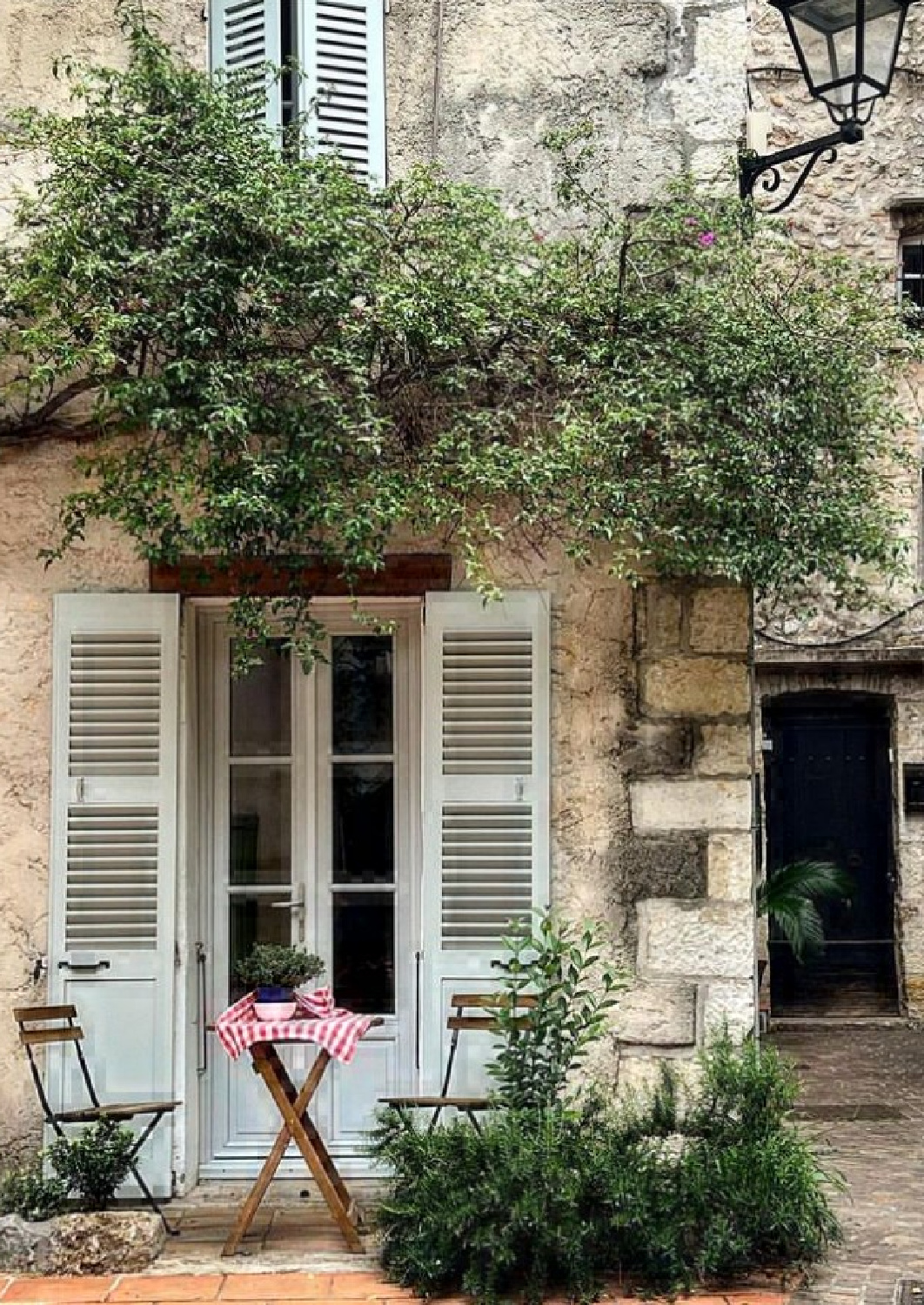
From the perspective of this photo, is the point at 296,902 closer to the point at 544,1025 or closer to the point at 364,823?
the point at 364,823

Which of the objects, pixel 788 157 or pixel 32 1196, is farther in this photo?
pixel 788 157

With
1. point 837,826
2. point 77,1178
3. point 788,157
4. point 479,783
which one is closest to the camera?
point 77,1178

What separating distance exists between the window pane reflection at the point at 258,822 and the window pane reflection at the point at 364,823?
21 centimetres

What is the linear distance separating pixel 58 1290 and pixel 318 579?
8.58ft

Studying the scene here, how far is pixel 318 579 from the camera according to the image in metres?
6.43

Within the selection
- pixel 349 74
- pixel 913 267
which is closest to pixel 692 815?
pixel 349 74

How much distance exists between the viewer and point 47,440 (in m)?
6.48

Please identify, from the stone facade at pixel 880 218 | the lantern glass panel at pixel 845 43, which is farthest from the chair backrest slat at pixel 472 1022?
the stone facade at pixel 880 218

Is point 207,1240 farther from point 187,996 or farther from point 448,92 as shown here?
point 448,92

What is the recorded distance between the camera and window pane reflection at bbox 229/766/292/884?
675 centimetres

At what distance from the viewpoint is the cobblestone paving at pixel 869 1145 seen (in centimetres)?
575

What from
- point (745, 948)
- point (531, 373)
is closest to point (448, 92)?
point (531, 373)

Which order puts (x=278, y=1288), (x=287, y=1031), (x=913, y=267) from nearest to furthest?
(x=278, y=1288) → (x=287, y=1031) → (x=913, y=267)

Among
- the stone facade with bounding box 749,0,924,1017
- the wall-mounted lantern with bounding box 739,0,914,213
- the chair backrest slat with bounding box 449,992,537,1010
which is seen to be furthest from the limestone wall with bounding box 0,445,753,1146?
the stone facade with bounding box 749,0,924,1017
